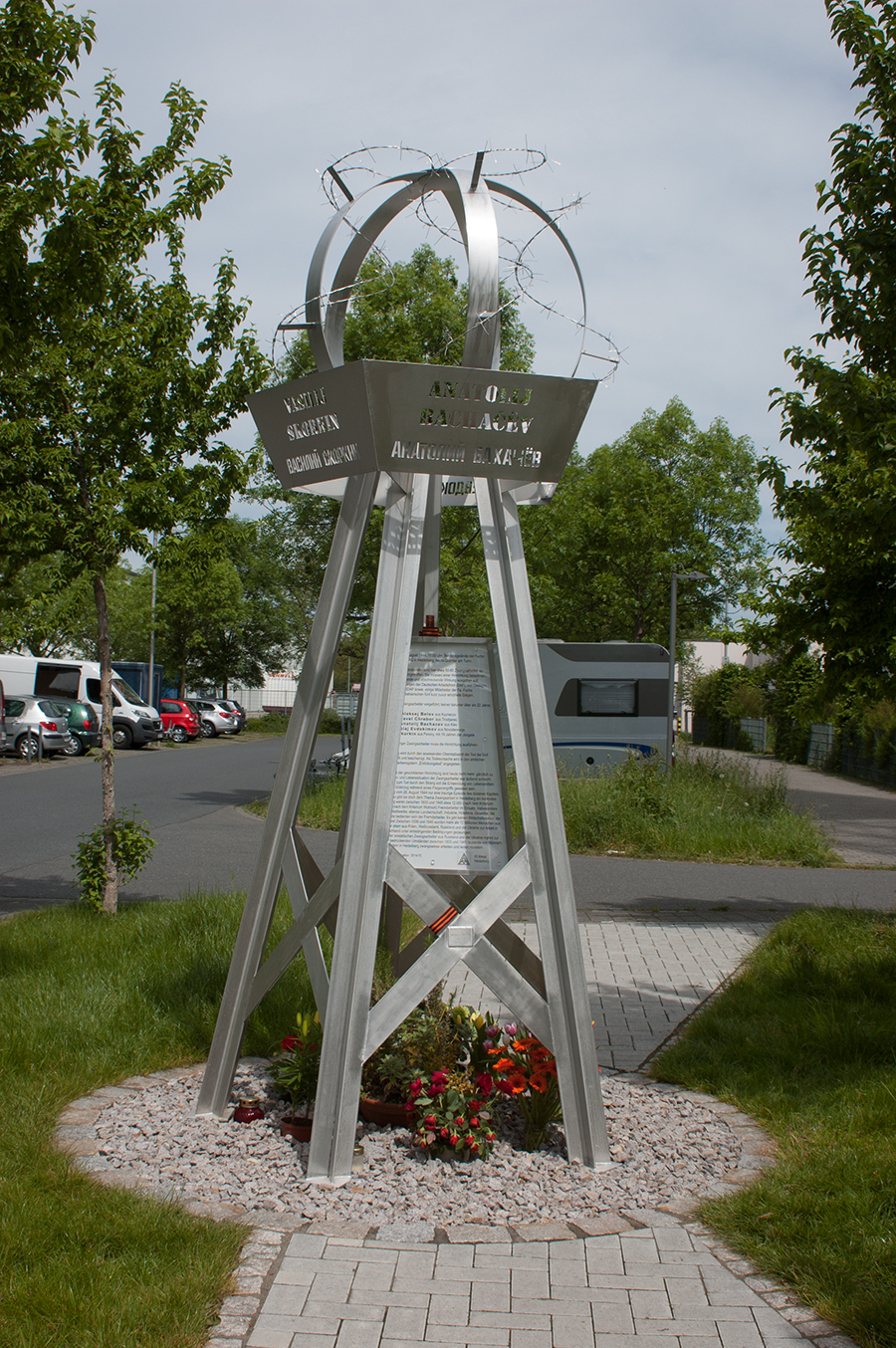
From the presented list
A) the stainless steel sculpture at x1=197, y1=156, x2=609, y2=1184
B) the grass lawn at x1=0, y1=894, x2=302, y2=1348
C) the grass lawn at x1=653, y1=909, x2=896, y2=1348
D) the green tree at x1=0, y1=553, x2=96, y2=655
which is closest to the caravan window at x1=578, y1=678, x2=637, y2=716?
the green tree at x1=0, y1=553, x2=96, y2=655

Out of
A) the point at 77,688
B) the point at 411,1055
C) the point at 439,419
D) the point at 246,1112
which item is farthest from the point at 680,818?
the point at 77,688

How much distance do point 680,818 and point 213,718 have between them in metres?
34.0

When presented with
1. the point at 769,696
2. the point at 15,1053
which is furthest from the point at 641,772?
the point at 769,696

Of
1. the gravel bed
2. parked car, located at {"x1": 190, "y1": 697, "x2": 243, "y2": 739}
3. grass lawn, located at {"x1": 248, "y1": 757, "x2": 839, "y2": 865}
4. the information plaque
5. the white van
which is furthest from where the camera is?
parked car, located at {"x1": 190, "y1": 697, "x2": 243, "y2": 739}

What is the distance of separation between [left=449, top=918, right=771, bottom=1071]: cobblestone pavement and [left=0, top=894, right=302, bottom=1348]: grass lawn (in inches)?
64.4

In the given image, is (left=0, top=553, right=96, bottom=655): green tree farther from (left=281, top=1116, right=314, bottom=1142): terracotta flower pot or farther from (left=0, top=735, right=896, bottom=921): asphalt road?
(left=281, top=1116, right=314, bottom=1142): terracotta flower pot

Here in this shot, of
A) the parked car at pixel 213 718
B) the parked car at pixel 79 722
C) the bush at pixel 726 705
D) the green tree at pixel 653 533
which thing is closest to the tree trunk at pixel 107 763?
the parked car at pixel 79 722

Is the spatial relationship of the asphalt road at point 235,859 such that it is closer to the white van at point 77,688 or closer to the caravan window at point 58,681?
the white van at point 77,688

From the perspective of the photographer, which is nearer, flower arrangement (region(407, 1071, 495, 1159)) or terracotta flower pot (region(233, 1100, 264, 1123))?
flower arrangement (region(407, 1071, 495, 1159))

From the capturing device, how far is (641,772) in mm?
14789

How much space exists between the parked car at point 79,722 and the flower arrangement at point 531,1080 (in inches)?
1101

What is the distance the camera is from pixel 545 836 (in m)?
4.41

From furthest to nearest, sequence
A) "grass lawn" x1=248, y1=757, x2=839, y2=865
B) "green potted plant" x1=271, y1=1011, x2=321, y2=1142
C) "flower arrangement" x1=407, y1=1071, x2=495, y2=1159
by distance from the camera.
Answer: "grass lawn" x1=248, y1=757, x2=839, y2=865, "green potted plant" x1=271, y1=1011, x2=321, y2=1142, "flower arrangement" x1=407, y1=1071, x2=495, y2=1159

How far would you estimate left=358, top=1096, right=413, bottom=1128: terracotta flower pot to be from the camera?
175 inches
